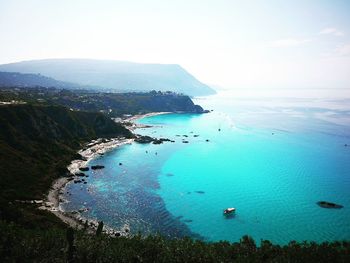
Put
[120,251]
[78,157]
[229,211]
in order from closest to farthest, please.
Result: [120,251] → [229,211] → [78,157]

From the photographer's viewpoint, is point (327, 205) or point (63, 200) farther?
point (327, 205)

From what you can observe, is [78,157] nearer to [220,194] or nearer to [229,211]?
[220,194]

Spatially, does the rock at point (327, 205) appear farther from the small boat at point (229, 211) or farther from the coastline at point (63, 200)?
the coastline at point (63, 200)

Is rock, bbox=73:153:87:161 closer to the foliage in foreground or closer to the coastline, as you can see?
the coastline

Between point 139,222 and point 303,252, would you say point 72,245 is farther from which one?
point 303,252

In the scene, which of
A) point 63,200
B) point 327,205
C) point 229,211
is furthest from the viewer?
point 327,205

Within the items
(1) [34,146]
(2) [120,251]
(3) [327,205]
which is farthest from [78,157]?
(3) [327,205]

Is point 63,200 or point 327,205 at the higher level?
point 327,205

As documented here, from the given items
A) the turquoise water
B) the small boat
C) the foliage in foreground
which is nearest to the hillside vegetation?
the turquoise water
